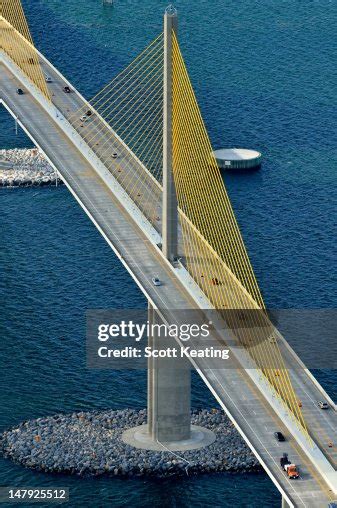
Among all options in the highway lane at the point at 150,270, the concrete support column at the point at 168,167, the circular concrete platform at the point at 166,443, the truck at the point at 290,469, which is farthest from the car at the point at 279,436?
the concrete support column at the point at 168,167

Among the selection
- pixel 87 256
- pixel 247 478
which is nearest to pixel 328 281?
pixel 87 256

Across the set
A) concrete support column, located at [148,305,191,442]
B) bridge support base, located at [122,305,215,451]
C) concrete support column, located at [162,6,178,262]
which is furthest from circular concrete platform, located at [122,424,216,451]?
concrete support column, located at [162,6,178,262]

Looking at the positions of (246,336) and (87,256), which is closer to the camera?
(246,336)

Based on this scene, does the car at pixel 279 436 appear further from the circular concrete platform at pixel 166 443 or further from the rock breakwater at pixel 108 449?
the circular concrete platform at pixel 166 443

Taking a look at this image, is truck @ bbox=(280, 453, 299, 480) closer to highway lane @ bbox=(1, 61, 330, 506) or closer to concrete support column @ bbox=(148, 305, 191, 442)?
highway lane @ bbox=(1, 61, 330, 506)

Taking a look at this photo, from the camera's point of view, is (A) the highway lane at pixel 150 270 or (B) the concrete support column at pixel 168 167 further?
(B) the concrete support column at pixel 168 167

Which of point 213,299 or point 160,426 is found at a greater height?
point 213,299

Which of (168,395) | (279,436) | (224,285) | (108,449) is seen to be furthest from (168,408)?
(279,436)

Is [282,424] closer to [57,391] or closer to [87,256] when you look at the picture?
[57,391]
